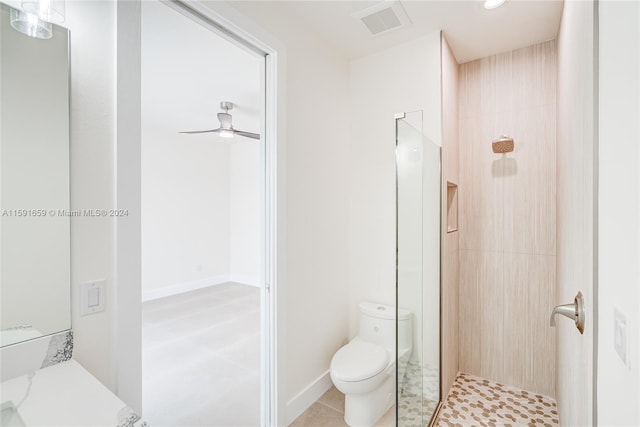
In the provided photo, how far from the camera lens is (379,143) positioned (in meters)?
2.41

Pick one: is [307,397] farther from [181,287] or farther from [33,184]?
[181,287]

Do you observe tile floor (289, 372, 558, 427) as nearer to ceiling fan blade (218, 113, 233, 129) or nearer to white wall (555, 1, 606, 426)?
white wall (555, 1, 606, 426)

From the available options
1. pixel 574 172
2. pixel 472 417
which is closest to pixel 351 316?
pixel 472 417

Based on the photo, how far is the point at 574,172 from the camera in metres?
1.25

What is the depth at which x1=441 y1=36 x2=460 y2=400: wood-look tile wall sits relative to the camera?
2125mm

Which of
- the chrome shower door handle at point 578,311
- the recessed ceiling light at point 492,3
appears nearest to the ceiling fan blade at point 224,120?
the recessed ceiling light at point 492,3

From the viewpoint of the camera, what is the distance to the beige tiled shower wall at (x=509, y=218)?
2.23 meters

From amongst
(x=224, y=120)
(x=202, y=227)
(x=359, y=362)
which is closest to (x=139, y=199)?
(x=359, y=362)
